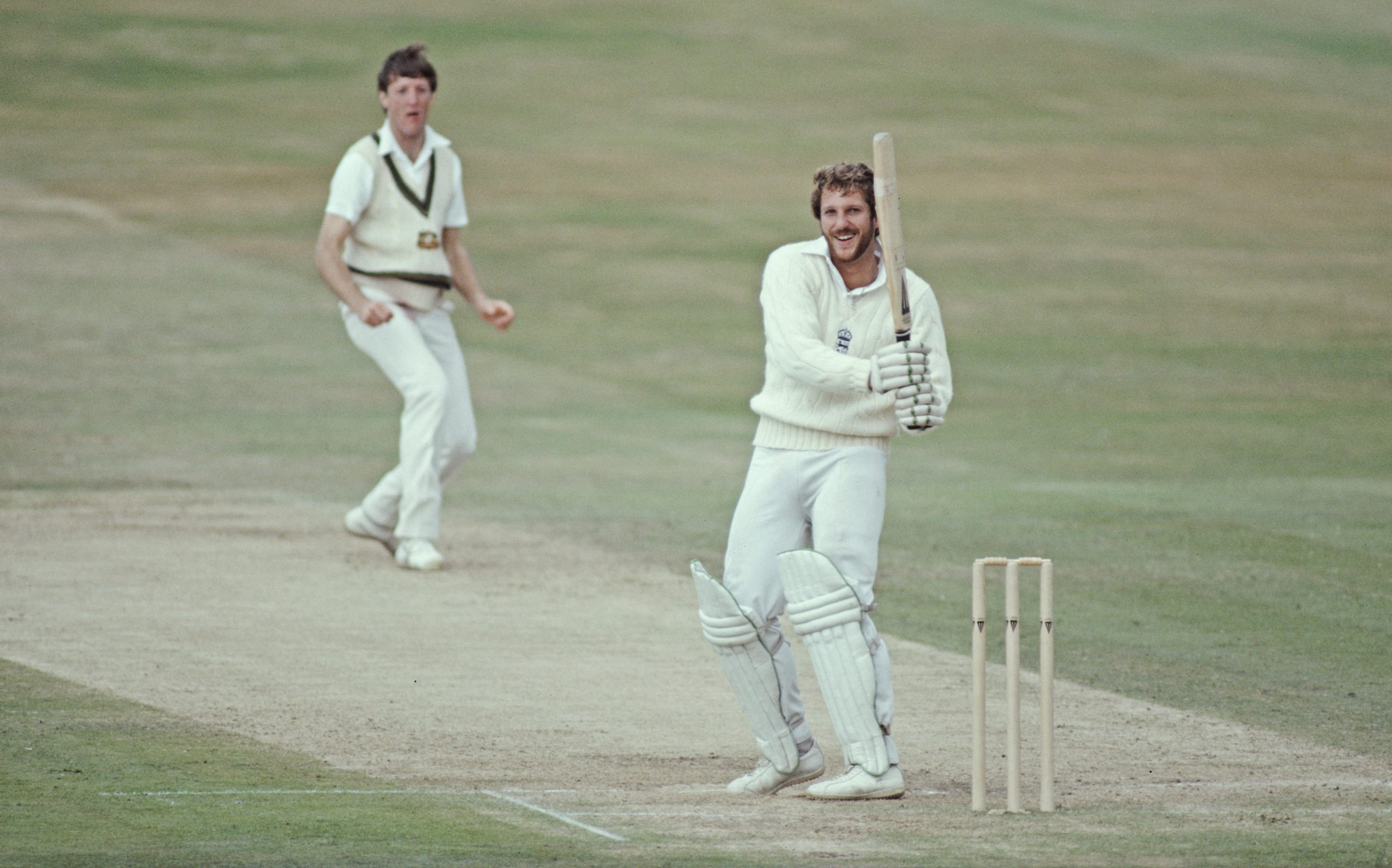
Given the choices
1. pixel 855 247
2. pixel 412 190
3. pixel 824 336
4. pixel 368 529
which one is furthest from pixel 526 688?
pixel 412 190

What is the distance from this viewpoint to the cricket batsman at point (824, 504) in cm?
654

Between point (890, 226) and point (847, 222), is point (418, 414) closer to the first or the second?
point (847, 222)

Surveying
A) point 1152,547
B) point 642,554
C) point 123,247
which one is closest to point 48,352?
point 123,247

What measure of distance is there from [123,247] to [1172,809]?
20.4m

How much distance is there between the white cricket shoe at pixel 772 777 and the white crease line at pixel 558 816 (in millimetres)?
656

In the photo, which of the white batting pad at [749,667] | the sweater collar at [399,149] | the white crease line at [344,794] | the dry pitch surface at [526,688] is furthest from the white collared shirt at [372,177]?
the white crease line at [344,794]

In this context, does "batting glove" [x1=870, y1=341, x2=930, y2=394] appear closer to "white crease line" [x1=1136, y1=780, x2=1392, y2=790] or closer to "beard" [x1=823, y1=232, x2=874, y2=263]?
"beard" [x1=823, y1=232, x2=874, y2=263]

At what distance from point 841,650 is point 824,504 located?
0.48 m

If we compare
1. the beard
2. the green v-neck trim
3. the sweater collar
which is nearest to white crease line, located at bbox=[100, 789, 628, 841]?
the beard

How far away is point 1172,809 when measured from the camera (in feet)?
20.7

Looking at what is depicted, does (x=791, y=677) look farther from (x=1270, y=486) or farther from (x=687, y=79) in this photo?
(x=687, y=79)

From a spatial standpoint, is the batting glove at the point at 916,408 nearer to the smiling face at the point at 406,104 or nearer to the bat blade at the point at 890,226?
the bat blade at the point at 890,226

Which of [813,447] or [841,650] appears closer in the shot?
[841,650]

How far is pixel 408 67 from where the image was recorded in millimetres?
11016
